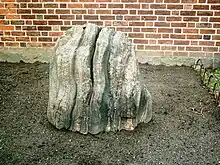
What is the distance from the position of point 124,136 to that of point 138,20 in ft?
8.05

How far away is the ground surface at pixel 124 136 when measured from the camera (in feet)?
10.4

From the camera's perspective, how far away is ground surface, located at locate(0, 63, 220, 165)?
10.4ft

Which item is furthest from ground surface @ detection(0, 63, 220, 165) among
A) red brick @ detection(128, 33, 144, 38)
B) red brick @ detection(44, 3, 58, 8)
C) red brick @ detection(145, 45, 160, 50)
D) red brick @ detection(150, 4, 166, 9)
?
red brick @ detection(44, 3, 58, 8)

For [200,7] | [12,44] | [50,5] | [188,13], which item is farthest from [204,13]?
[12,44]

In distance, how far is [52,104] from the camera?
354cm

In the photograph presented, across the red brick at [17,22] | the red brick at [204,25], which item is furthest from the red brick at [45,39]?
the red brick at [204,25]

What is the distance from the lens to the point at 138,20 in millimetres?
5434

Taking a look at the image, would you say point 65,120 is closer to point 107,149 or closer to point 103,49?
point 107,149

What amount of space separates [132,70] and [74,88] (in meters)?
0.61

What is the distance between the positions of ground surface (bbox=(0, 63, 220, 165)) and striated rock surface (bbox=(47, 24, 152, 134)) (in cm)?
15

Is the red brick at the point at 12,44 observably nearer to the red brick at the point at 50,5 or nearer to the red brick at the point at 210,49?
the red brick at the point at 50,5

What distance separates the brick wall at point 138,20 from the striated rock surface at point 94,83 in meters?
1.90

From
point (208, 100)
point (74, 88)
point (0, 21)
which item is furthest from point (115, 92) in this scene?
point (0, 21)

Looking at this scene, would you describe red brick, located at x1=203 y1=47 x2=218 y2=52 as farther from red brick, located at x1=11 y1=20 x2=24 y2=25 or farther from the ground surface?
red brick, located at x1=11 y1=20 x2=24 y2=25
